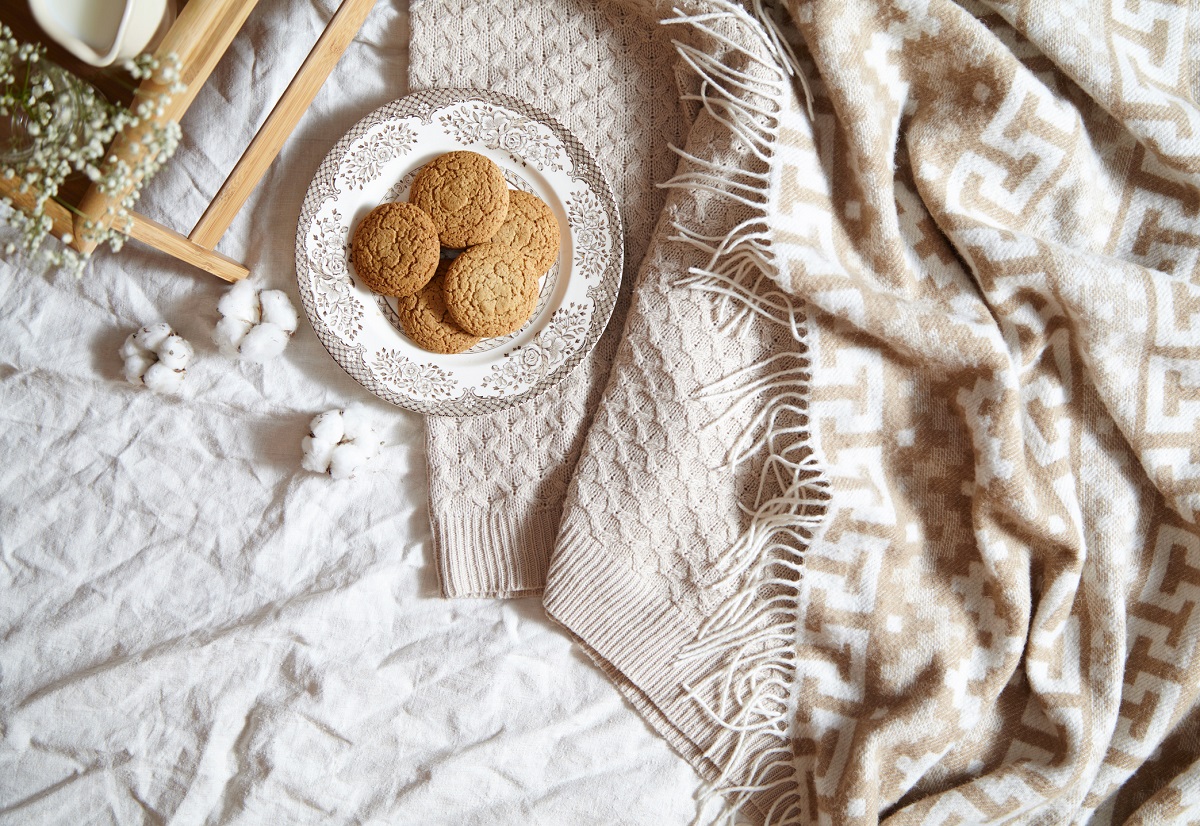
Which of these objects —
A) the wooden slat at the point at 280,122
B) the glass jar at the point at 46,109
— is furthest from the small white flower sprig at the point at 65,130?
the wooden slat at the point at 280,122

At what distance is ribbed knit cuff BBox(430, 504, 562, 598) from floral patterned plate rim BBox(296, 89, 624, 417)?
136 millimetres

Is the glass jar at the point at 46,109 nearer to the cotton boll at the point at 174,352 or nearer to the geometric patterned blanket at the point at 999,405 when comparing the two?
the cotton boll at the point at 174,352

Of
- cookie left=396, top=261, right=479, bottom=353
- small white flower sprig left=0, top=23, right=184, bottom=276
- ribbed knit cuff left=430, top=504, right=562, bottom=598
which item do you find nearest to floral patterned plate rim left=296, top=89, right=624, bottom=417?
cookie left=396, top=261, right=479, bottom=353

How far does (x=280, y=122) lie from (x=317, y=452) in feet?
1.22

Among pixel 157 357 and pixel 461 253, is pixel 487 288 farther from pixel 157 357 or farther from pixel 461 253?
pixel 157 357

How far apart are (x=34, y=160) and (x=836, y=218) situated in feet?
2.60

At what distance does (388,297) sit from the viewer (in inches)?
38.5

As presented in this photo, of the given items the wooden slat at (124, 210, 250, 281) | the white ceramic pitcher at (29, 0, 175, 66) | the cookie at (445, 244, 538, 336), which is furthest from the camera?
the cookie at (445, 244, 538, 336)

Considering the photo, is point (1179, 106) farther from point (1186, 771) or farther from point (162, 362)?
point (162, 362)

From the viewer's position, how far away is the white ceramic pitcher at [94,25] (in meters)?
0.69

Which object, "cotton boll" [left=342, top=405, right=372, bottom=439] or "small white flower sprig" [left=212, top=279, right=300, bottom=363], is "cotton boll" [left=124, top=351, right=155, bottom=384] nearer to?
"small white flower sprig" [left=212, top=279, right=300, bottom=363]

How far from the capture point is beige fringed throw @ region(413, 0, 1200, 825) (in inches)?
35.1

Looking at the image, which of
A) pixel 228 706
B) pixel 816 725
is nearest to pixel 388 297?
pixel 228 706

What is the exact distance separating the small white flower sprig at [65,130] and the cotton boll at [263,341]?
23 centimetres
